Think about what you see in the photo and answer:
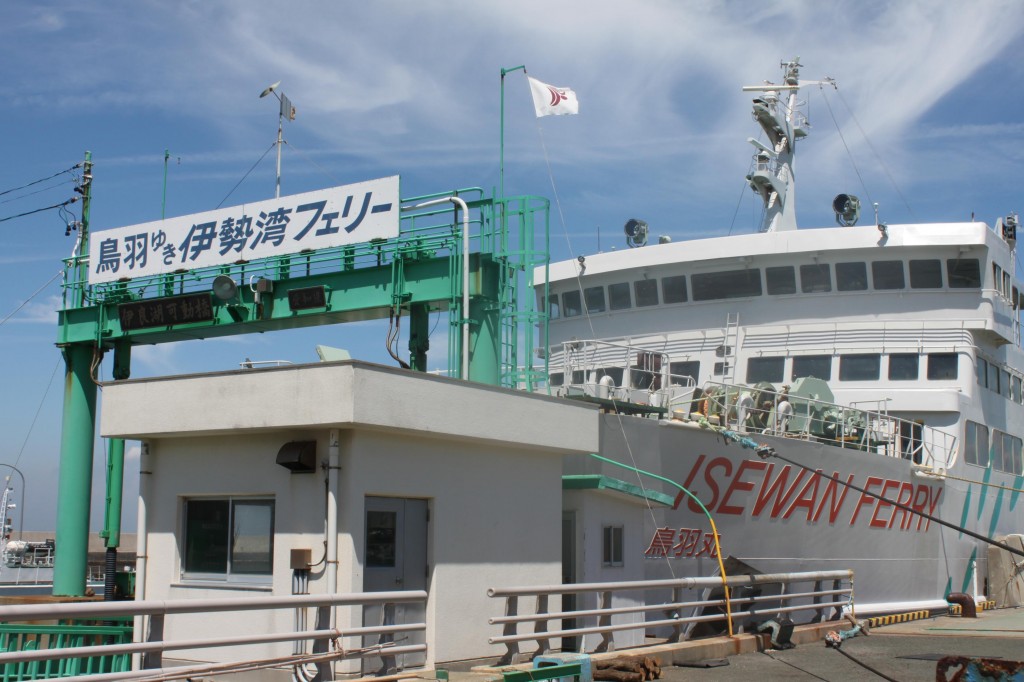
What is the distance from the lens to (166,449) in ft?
40.1

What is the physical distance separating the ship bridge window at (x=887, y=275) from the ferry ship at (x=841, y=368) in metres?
0.03

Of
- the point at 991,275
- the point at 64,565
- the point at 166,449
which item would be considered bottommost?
the point at 64,565

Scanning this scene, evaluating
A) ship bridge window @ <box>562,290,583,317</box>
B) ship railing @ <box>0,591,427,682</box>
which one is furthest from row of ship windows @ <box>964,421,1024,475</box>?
ship railing @ <box>0,591,427,682</box>

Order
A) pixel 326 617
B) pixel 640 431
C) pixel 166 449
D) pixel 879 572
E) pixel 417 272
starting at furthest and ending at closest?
pixel 879 572
pixel 417 272
pixel 640 431
pixel 166 449
pixel 326 617

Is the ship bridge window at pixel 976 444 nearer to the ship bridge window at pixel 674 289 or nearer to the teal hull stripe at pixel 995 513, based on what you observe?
the teal hull stripe at pixel 995 513

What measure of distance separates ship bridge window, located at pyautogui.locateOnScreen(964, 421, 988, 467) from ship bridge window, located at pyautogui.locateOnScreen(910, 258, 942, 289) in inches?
118

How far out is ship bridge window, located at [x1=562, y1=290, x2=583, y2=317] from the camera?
25.6 m

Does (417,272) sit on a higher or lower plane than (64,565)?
higher

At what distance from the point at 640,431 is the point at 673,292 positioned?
8.94m

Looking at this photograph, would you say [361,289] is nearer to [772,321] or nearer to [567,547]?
[567,547]

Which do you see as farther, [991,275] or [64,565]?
[991,275]

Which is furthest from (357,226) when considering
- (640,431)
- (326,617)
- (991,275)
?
(991,275)

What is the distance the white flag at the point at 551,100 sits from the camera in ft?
61.5

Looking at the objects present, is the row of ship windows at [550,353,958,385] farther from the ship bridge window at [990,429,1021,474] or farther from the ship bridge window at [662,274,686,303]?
the ship bridge window at [990,429,1021,474]
